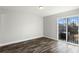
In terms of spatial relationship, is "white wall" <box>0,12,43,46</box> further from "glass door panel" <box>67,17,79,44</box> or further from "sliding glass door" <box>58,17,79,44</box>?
"glass door panel" <box>67,17,79,44</box>

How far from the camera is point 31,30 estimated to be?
5.65m

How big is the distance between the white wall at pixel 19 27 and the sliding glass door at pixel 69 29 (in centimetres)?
182

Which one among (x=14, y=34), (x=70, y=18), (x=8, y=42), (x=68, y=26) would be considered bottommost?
(x=8, y=42)

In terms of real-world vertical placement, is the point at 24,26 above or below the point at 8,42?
above

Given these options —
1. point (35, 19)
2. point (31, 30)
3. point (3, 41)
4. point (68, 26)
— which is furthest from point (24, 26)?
point (68, 26)

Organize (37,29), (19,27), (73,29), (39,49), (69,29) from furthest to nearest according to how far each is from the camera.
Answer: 1. (37,29)
2. (19,27)
3. (69,29)
4. (73,29)
5. (39,49)

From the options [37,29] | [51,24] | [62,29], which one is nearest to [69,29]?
[62,29]

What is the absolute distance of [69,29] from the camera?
4.52 meters

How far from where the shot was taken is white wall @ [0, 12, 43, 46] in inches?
161

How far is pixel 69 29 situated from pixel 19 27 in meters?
3.04

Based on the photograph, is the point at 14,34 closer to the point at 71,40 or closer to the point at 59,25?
the point at 59,25

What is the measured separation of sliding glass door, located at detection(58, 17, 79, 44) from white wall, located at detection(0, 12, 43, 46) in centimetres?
182

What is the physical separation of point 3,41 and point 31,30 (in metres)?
2.12

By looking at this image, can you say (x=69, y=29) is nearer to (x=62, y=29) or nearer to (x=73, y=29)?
(x=73, y=29)
